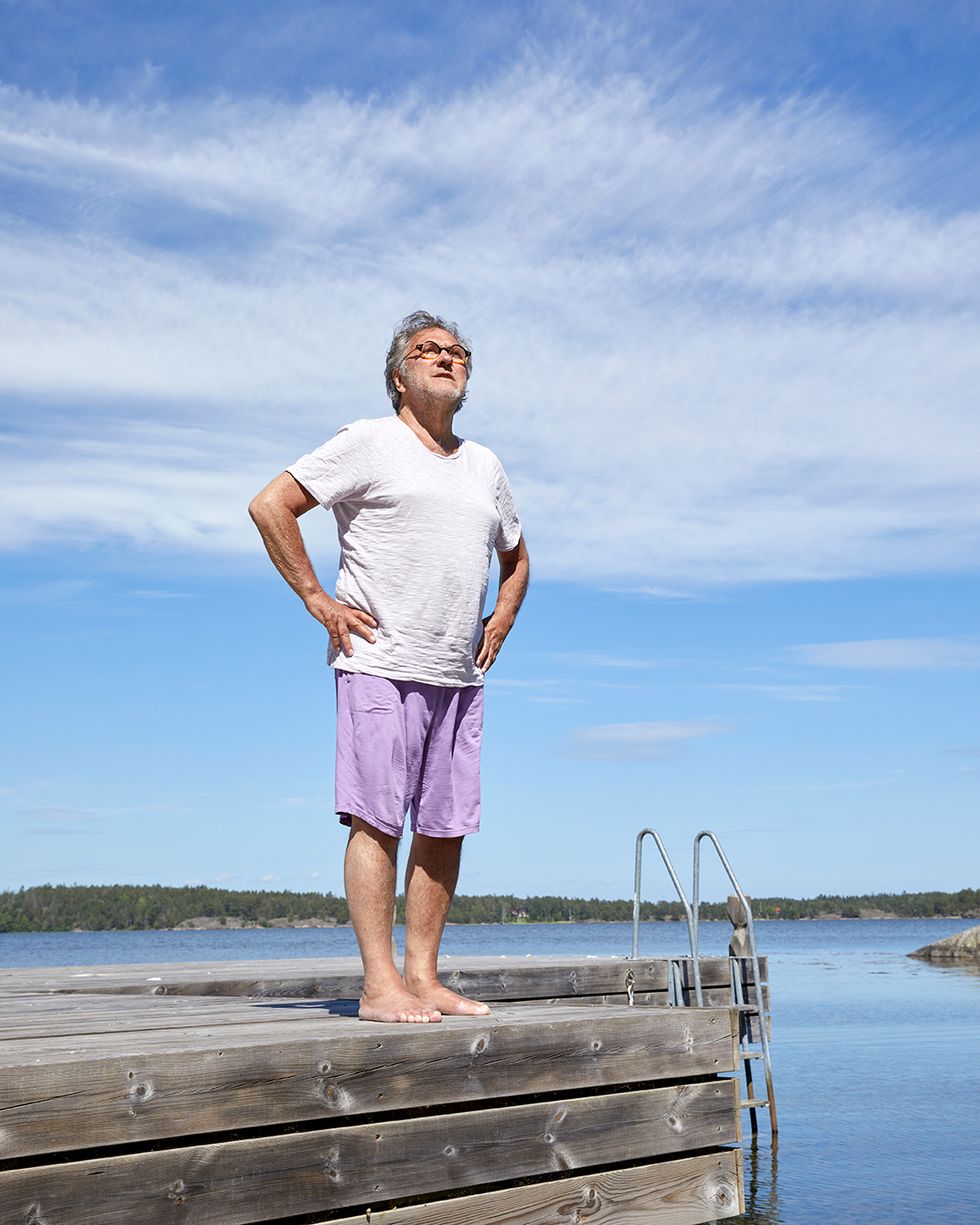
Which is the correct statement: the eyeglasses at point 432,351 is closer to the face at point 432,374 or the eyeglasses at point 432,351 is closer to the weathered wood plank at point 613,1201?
the face at point 432,374

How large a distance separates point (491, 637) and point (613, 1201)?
75.8 inches

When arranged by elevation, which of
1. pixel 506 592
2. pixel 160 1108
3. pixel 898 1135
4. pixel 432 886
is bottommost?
pixel 898 1135

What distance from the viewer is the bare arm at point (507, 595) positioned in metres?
4.70

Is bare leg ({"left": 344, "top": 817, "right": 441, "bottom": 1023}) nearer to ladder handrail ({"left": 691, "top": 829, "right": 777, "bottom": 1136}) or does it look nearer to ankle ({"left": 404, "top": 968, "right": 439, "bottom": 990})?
ankle ({"left": 404, "top": 968, "right": 439, "bottom": 990})

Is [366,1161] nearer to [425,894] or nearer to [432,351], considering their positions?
[425,894]

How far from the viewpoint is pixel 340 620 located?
4254 mm

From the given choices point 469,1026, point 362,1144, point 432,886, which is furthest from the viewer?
point 432,886

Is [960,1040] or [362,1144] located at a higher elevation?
[362,1144]

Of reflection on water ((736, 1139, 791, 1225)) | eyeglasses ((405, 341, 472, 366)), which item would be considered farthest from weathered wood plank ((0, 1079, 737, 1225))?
reflection on water ((736, 1139, 791, 1225))

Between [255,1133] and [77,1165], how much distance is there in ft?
1.67

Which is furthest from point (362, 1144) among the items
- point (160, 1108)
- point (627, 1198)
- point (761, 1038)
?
point (761, 1038)

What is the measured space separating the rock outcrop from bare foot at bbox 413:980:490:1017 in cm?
6648

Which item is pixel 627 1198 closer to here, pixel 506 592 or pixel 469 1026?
pixel 469 1026

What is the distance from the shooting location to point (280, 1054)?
3213 mm
